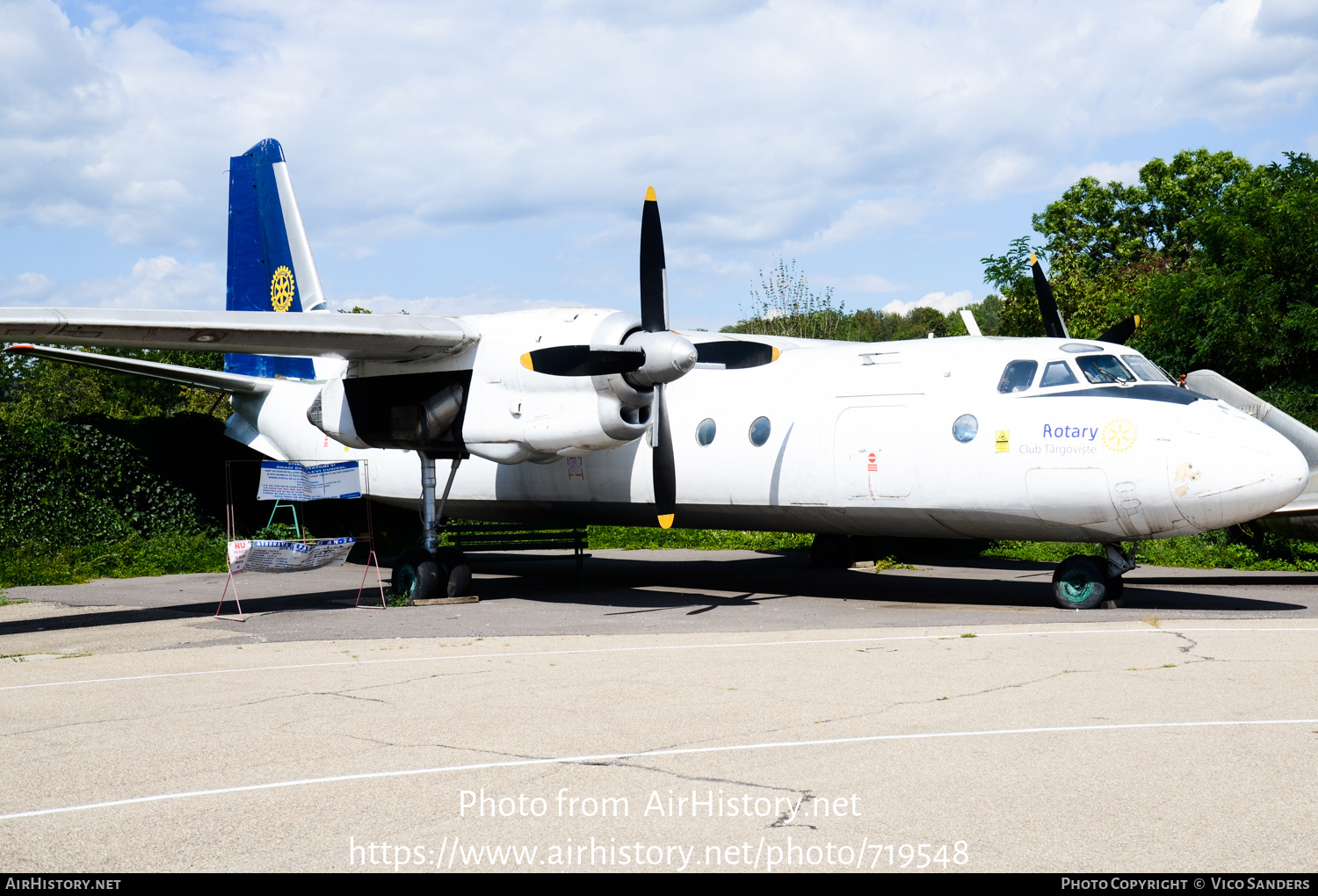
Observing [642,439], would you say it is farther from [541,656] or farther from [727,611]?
[541,656]

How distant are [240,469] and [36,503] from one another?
4102 millimetres

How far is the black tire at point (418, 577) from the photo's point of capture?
15.2m

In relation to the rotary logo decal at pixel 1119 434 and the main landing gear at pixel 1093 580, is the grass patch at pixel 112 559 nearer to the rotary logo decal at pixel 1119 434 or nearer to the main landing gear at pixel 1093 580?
the main landing gear at pixel 1093 580

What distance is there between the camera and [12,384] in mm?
57938

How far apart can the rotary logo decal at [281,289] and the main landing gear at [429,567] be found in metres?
6.33

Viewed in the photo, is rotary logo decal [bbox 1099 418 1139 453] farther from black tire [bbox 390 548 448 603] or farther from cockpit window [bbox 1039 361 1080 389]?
black tire [bbox 390 548 448 603]

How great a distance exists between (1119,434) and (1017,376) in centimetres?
141

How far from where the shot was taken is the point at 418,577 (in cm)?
1517

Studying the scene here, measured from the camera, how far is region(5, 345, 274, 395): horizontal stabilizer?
17.1 m

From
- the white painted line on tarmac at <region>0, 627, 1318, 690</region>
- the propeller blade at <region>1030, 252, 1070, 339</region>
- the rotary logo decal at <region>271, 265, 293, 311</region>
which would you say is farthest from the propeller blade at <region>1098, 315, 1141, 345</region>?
the rotary logo decal at <region>271, 265, 293, 311</region>

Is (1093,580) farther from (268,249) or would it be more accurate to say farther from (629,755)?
(268,249)

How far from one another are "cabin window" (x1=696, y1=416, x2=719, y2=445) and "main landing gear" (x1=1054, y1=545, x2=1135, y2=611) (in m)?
4.83

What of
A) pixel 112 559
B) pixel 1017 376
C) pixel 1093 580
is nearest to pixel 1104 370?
pixel 1017 376

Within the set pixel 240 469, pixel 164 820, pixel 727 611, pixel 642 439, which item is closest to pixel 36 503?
pixel 240 469
